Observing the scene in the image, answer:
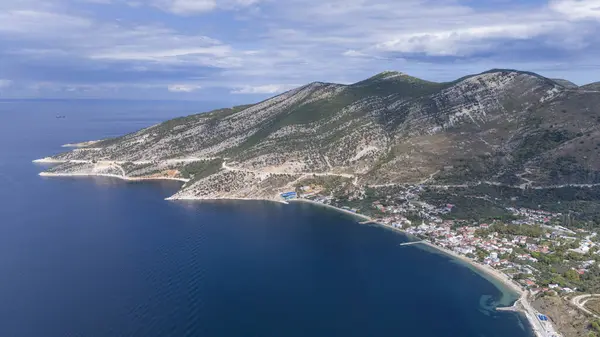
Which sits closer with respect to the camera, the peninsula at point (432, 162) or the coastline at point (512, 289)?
the coastline at point (512, 289)

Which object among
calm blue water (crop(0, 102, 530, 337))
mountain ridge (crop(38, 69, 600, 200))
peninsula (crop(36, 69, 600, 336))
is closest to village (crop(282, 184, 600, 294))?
peninsula (crop(36, 69, 600, 336))

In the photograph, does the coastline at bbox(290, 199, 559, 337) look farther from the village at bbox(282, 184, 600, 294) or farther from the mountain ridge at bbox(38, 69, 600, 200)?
the mountain ridge at bbox(38, 69, 600, 200)

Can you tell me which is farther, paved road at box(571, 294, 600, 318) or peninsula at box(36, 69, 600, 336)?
peninsula at box(36, 69, 600, 336)

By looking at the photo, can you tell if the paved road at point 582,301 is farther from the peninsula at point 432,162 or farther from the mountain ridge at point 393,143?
the mountain ridge at point 393,143

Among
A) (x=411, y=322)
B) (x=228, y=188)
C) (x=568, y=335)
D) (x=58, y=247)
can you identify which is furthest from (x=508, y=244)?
(x=58, y=247)

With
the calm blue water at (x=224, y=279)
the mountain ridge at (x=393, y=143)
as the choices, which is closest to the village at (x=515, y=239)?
the calm blue water at (x=224, y=279)

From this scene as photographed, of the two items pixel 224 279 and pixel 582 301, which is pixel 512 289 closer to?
pixel 582 301
